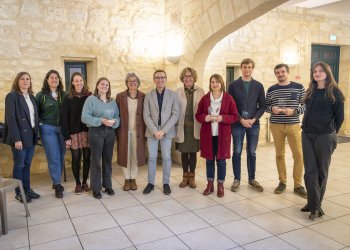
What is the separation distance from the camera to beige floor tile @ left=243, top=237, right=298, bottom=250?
7.95 feet

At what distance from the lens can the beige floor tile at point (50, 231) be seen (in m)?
2.60

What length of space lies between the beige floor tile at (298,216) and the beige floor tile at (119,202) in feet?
4.98

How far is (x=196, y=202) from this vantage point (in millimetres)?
3393

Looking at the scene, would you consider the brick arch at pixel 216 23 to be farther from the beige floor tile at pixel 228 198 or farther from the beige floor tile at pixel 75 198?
the beige floor tile at pixel 75 198

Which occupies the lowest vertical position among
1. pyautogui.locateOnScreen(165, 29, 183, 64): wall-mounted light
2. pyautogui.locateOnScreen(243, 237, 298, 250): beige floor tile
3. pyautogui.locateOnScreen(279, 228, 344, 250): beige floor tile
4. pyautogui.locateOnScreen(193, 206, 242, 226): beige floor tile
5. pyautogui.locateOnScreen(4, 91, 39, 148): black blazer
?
pyautogui.locateOnScreen(243, 237, 298, 250): beige floor tile

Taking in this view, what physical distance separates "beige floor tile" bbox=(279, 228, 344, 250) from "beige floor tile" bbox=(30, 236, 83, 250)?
168cm

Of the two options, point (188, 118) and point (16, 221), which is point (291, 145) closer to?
point (188, 118)

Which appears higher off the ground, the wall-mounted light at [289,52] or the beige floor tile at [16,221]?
the wall-mounted light at [289,52]

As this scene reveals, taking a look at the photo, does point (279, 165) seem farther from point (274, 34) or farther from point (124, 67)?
point (274, 34)

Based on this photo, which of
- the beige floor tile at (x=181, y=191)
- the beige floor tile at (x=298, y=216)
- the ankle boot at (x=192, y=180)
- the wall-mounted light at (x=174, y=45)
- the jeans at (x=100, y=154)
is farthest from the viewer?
the wall-mounted light at (x=174, y=45)

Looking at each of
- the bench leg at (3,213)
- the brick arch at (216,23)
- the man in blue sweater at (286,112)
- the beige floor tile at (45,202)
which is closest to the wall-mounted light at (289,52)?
the brick arch at (216,23)

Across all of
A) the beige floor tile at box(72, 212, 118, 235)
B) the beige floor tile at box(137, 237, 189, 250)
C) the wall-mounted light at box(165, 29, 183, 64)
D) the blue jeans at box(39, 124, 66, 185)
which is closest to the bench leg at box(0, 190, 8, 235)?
the beige floor tile at box(72, 212, 118, 235)

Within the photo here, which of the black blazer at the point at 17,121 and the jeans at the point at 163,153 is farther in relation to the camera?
the jeans at the point at 163,153

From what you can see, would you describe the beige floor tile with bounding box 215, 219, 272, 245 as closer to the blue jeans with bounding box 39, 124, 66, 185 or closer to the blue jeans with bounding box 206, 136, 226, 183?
the blue jeans with bounding box 206, 136, 226, 183
